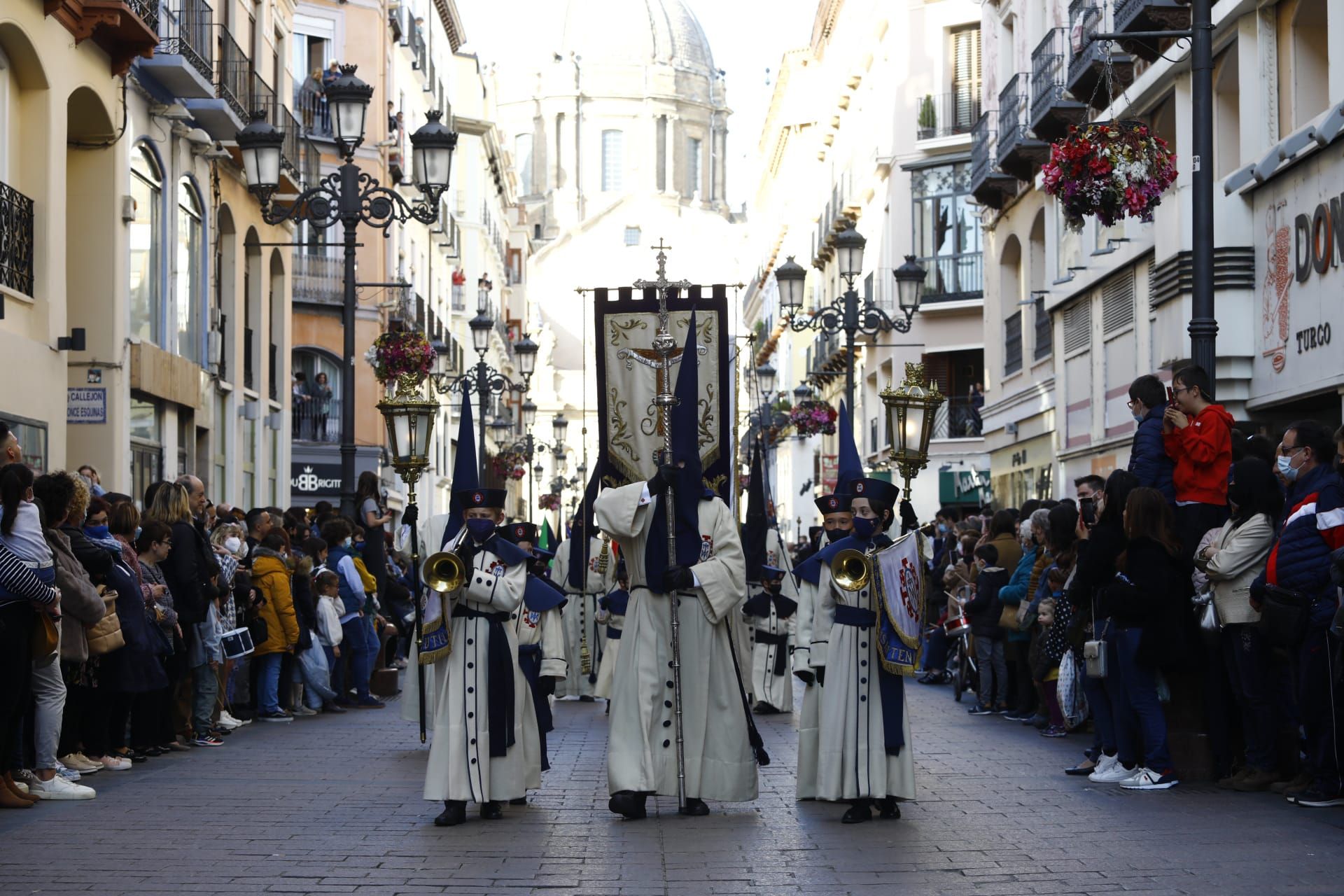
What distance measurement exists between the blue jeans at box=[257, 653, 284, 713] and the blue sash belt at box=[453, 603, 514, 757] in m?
6.52

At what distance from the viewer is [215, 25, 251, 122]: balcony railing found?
2603 centimetres

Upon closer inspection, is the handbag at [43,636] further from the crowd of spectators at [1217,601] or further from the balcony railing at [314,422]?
the balcony railing at [314,422]

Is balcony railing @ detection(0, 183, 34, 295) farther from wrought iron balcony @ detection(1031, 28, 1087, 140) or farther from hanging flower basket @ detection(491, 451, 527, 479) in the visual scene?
hanging flower basket @ detection(491, 451, 527, 479)

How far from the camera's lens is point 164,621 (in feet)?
44.7

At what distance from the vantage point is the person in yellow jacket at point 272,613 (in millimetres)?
16562

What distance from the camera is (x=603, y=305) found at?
14086 mm

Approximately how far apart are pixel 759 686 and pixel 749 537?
4386 mm

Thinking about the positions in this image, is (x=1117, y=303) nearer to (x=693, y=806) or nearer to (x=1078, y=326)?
(x=1078, y=326)

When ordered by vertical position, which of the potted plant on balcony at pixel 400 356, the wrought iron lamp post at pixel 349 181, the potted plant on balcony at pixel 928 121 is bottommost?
the potted plant on balcony at pixel 400 356

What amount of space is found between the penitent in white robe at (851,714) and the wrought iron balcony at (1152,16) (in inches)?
439

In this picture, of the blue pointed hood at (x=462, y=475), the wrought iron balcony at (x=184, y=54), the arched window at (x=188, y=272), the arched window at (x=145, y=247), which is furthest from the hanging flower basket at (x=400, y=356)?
the blue pointed hood at (x=462, y=475)

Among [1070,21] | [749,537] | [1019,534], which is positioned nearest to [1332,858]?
[749,537]

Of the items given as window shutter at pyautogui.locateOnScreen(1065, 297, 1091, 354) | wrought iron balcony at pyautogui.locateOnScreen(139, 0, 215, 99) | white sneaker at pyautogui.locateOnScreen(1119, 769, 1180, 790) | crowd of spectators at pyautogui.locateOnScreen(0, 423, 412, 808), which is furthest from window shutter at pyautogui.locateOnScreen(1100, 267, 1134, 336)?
white sneaker at pyautogui.locateOnScreen(1119, 769, 1180, 790)

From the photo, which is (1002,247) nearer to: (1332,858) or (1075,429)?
(1075,429)
